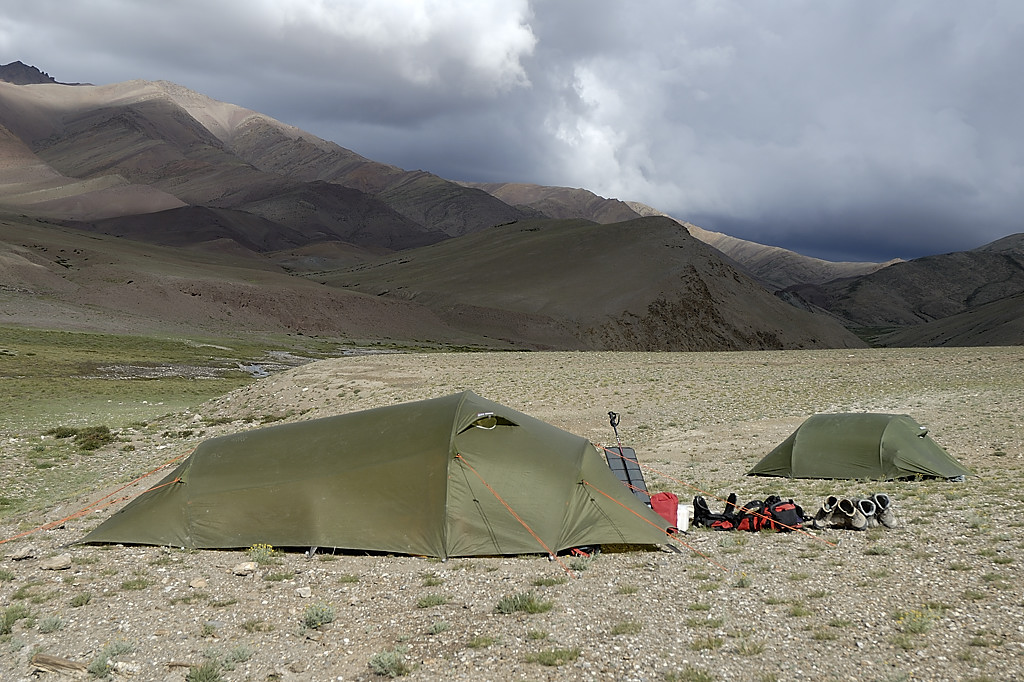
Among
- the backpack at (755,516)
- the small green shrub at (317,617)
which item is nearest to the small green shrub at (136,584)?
the small green shrub at (317,617)

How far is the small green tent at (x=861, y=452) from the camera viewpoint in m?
17.6

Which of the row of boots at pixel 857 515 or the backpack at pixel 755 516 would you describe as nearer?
the row of boots at pixel 857 515

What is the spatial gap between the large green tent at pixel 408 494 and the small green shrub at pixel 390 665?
3.25 m

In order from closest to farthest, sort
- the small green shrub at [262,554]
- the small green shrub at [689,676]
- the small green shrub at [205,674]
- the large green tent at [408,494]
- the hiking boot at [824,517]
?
the small green shrub at [689,676]
the small green shrub at [205,674]
the small green shrub at [262,554]
the large green tent at [408,494]
the hiking boot at [824,517]

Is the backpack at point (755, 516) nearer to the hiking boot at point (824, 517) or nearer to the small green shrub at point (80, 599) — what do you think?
the hiking boot at point (824, 517)

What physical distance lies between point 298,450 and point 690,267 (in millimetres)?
122331

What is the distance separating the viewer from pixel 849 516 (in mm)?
12430

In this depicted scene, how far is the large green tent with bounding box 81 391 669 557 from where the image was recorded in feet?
37.8

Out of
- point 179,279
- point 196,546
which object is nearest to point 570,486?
point 196,546

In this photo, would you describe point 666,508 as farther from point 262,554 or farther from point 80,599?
point 80,599

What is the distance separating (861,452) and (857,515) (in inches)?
253

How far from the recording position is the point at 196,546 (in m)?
12.0

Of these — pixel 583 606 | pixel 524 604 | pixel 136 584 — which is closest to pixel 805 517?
pixel 583 606

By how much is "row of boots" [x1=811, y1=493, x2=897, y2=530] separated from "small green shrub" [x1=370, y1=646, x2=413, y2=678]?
7895 mm
